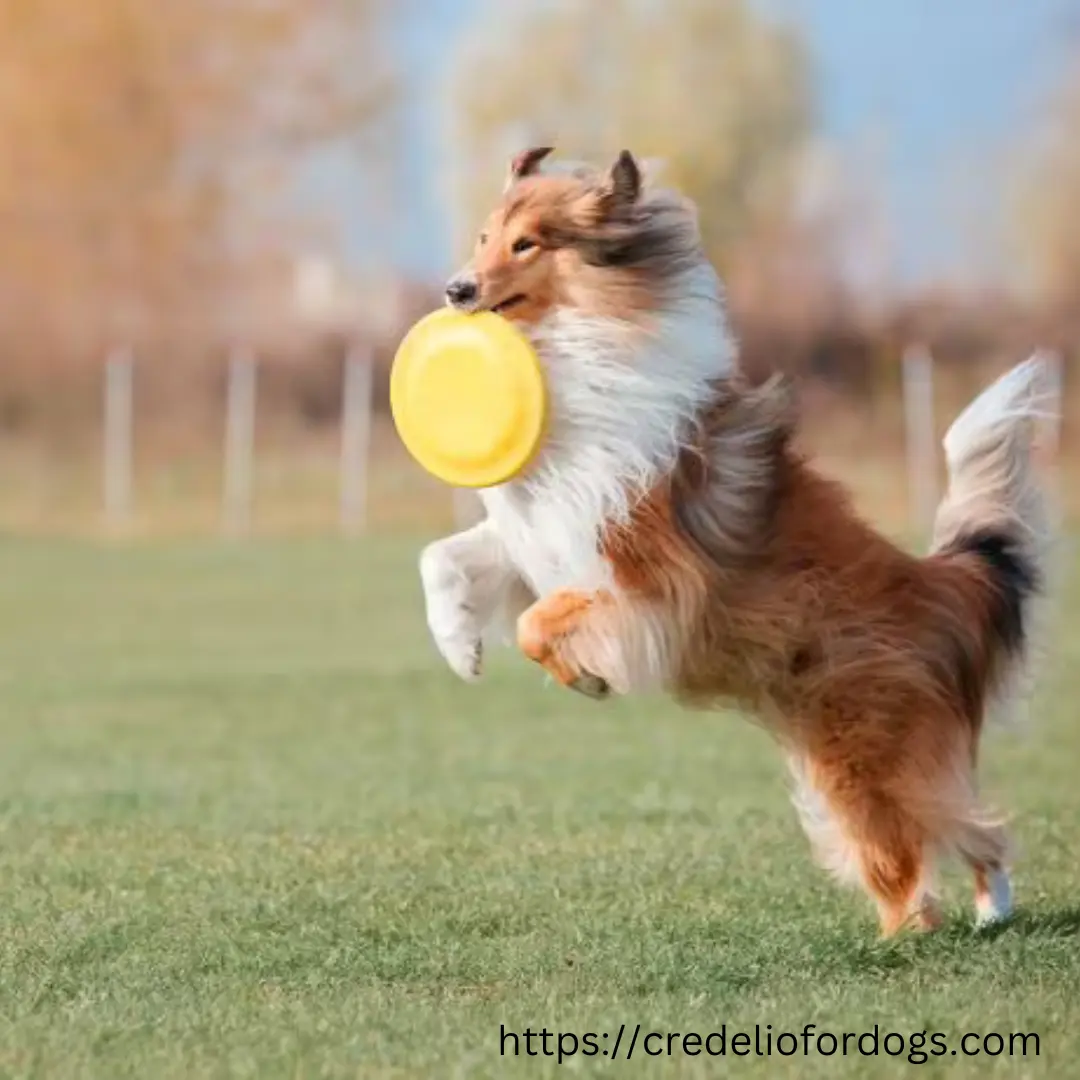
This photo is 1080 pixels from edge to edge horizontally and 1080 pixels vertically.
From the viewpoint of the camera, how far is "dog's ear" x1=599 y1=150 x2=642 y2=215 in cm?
595

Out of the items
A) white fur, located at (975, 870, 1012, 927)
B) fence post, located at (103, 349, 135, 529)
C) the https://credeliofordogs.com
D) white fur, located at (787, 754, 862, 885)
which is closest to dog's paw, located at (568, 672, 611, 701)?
white fur, located at (787, 754, 862, 885)

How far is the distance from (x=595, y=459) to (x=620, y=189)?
77cm

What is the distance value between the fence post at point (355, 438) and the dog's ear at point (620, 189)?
23455 millimetres

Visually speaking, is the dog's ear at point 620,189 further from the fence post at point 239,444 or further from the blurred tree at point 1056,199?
the blurred tree at point 1056,199

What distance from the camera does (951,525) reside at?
643 centimetres

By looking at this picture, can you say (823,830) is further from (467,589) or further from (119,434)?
(119,434)

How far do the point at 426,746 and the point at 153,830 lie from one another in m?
3.21

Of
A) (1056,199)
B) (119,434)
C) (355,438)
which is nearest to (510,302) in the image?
(355,438)

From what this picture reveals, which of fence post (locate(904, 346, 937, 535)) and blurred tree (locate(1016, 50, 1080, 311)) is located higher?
blurred tree (locate(1016, 50, 1080, 311))

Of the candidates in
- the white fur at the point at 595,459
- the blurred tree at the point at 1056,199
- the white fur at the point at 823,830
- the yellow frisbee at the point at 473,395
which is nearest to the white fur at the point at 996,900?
the white fur at the point at 823,830

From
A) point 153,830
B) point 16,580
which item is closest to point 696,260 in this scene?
point 153,830

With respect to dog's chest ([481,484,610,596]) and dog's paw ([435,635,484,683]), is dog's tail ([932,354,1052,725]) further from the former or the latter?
dog's paw ([435,635,484,683])

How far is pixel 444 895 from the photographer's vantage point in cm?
637

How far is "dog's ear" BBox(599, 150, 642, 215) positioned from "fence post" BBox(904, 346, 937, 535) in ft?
77.8
